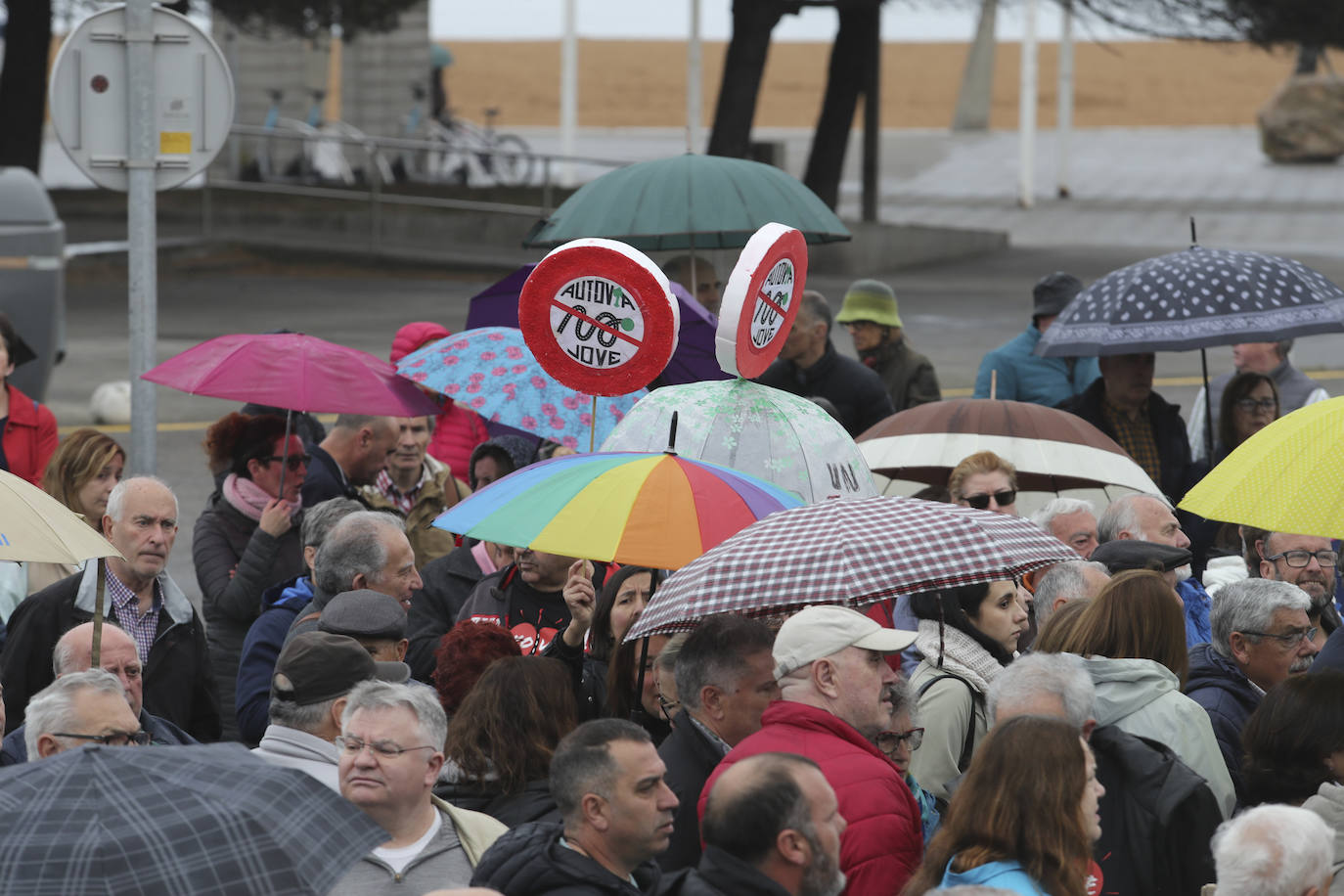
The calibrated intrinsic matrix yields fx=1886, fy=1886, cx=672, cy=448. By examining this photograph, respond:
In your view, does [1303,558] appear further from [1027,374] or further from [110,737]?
[110,737]

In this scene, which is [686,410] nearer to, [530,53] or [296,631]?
[296,631]

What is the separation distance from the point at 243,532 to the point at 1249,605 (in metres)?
3.85

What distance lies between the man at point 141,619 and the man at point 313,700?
5.24 ft

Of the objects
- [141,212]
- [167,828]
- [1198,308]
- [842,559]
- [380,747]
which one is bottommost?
Result: [380,747]

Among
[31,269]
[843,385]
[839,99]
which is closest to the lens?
[843,385]

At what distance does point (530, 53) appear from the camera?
3484 inches

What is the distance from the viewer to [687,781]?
470 cm

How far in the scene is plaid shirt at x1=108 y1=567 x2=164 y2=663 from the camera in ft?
20.7

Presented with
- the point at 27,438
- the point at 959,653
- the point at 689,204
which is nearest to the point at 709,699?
the point at 959,653

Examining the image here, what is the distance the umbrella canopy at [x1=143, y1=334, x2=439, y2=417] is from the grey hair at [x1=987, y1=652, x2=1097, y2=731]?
3.44m

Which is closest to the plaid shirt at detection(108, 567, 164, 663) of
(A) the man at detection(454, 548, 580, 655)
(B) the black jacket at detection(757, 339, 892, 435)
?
(A) the man at detection(454, 548, 580, 655)

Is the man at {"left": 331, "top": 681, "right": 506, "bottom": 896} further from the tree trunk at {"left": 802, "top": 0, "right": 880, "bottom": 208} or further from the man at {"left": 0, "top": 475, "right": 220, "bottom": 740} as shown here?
the tree trunk at {"left": 802, "top": 0, "right": 880, "bottom": 208}

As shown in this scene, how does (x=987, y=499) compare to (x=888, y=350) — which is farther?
(x=888, y=350)

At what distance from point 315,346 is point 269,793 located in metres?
4.44
